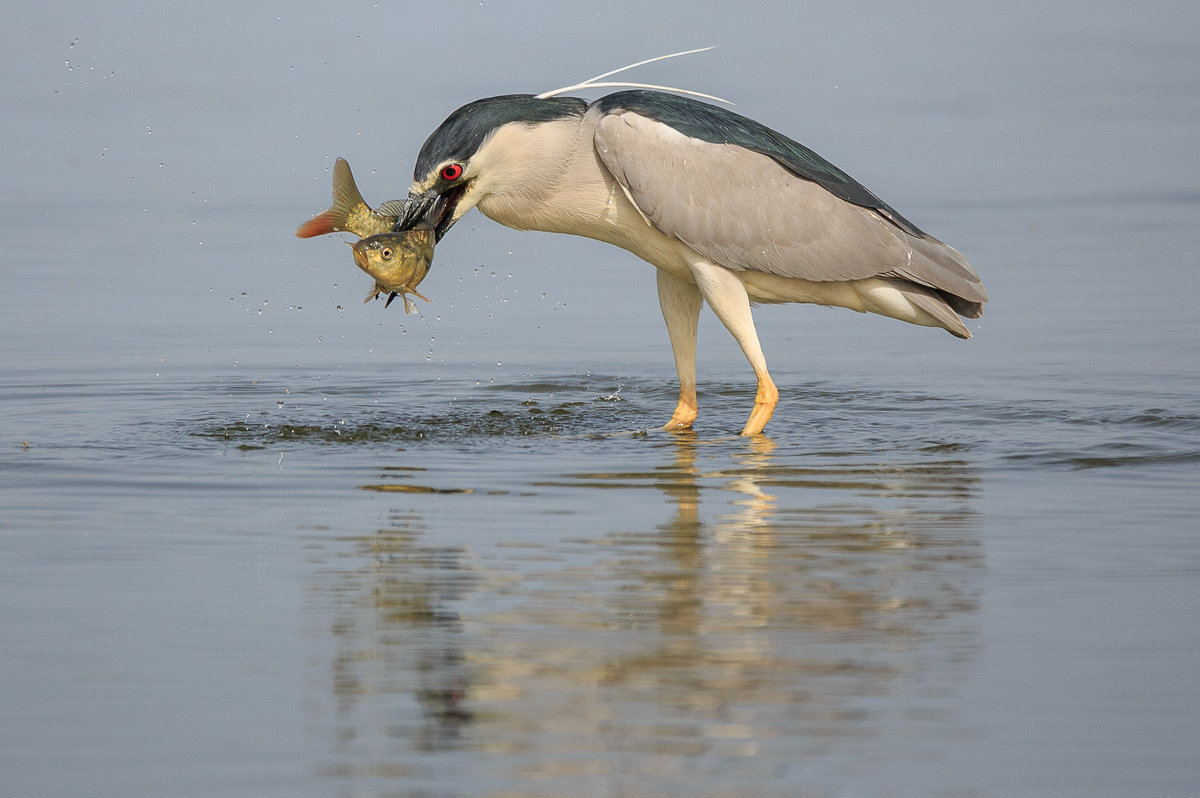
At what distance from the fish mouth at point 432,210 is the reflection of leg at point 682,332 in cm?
124

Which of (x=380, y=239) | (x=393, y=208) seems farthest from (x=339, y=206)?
(x=380, y=239)

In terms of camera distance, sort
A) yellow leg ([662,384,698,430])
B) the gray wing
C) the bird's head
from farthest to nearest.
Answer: yellow leg ([662,384,698,430])
the gray wing
the bird's head

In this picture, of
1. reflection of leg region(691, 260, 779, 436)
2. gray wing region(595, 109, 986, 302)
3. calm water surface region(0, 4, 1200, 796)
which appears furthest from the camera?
reflection of leg region(691, 260, 779, 436)

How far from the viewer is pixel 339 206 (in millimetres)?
7500

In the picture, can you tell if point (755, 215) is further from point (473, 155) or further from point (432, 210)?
point (432, 210)

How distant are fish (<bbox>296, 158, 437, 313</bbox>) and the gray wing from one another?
0.94 metres

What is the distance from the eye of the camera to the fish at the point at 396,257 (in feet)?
23.1

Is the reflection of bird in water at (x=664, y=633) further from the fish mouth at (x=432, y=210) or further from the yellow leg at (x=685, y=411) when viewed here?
the yellow leg at (x=685, y=411)

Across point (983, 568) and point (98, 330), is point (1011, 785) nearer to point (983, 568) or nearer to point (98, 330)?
point (983, 568)

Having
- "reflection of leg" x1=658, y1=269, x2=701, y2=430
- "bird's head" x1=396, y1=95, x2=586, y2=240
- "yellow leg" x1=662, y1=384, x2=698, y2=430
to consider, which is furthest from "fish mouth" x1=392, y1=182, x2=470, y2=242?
"yellow leg" x1=662, y1=384, x2=698, y2=430

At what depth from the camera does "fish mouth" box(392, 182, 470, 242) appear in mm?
7371

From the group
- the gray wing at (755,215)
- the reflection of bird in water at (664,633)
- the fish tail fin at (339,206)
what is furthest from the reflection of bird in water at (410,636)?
the gray wing at (755,215)

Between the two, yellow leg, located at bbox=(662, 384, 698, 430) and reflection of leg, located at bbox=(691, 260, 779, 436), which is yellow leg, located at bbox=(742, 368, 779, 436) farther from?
yellow leg, located at bbox=(662, 384, 698, 430)

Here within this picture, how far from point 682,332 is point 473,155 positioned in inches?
57.2
